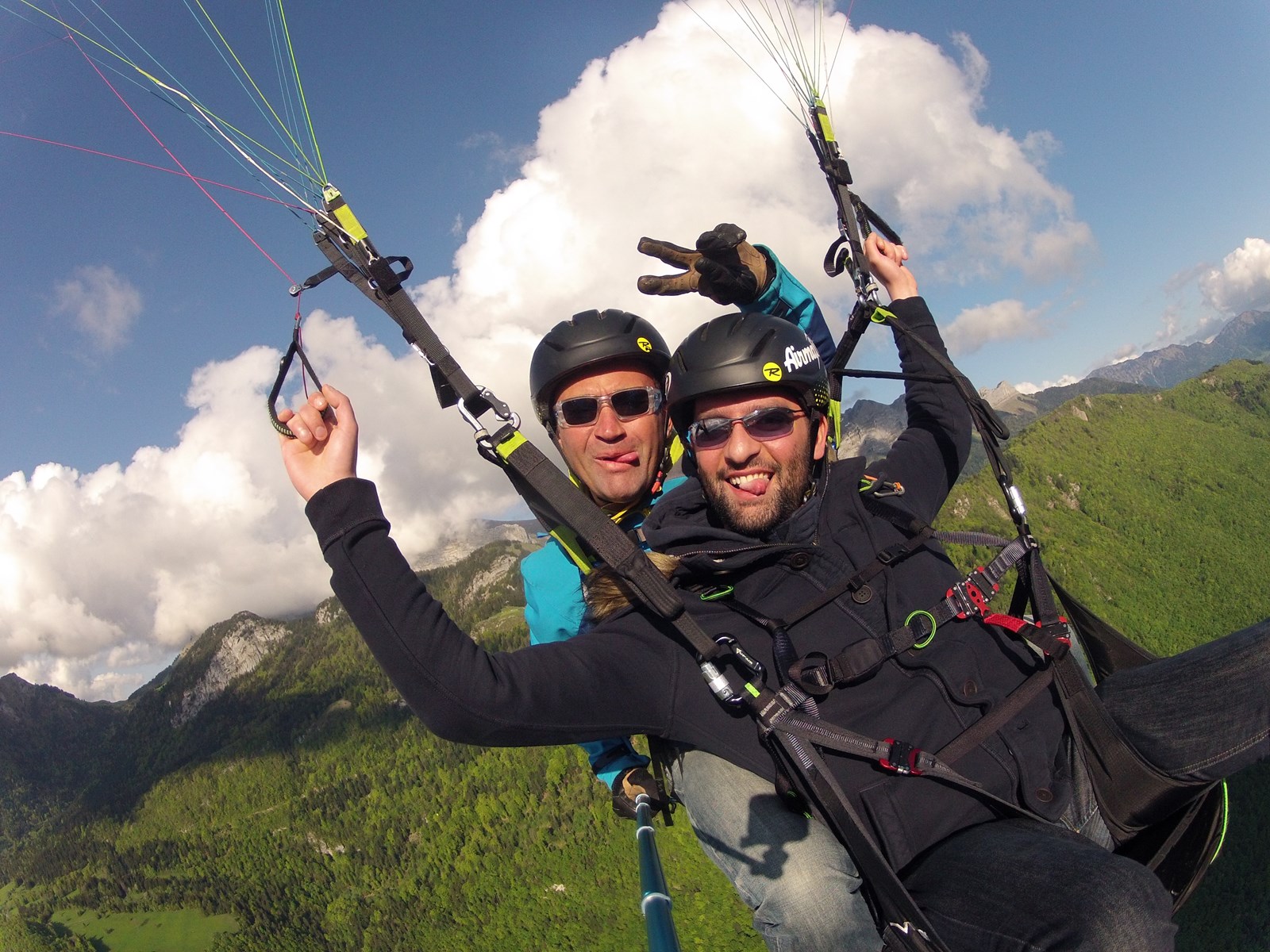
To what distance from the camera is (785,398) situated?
324cm

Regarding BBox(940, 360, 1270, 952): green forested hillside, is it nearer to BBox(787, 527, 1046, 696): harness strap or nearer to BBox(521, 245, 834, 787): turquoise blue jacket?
BBox(521, 245, 834, 787): turquoise blue jacket

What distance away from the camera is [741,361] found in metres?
3.16

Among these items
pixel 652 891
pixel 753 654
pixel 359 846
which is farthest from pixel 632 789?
pixel 359 846

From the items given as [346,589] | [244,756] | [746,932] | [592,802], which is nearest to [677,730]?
[346,589]

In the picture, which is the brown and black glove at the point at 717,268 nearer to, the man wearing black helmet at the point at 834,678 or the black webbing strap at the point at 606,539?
the man wearing black helmet at the point at 834,678

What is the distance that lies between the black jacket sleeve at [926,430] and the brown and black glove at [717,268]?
2.82 feet

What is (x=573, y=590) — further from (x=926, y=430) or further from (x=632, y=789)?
(x=926, y=430)

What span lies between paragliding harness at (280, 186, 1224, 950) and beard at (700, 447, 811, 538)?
45 centimetres

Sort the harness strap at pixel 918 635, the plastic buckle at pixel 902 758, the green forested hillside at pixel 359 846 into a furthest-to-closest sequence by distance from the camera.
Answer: the green forested hillside at pixel 359 846, the harness strap at pixel 918 635, the plastic buckle at pixel 902 758

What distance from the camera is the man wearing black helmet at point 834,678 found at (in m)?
2.10

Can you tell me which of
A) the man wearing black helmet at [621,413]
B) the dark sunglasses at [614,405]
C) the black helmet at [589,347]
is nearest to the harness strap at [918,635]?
the man wearing black helmet at [621,413]

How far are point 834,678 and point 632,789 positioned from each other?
6.06 feet

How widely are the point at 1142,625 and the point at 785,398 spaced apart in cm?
9439

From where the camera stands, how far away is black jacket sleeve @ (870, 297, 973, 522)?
342 centimetres
